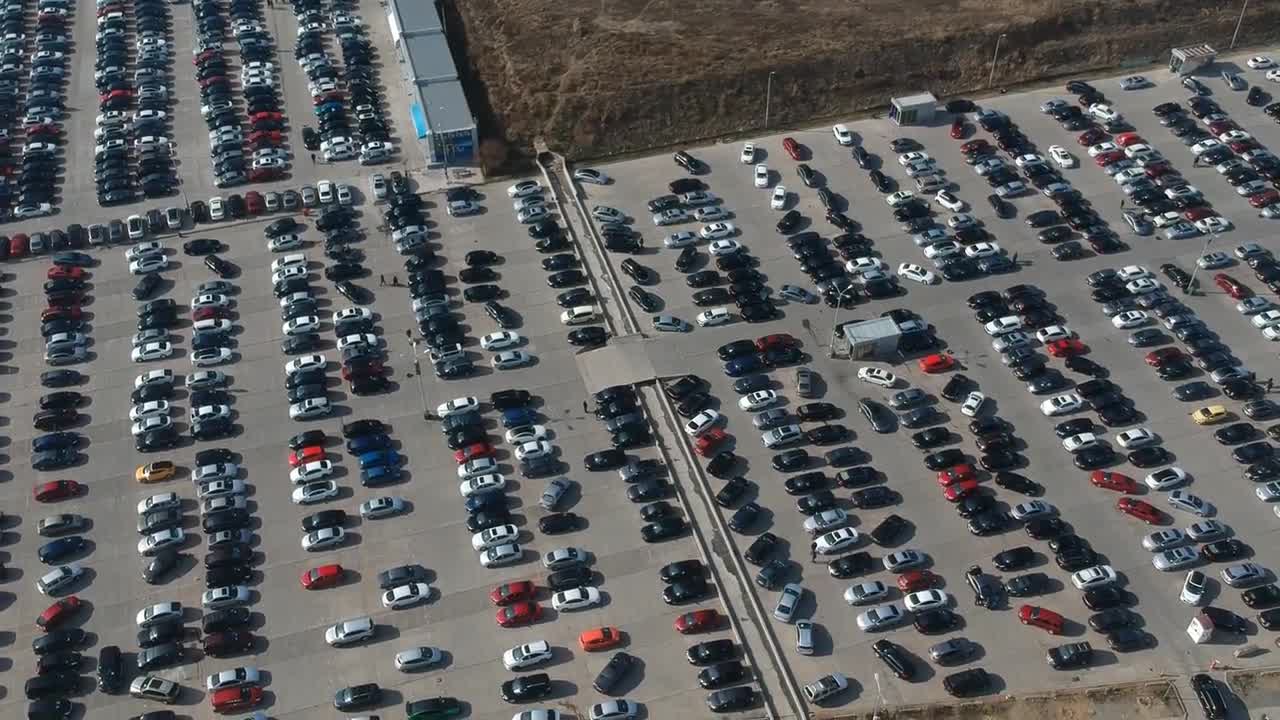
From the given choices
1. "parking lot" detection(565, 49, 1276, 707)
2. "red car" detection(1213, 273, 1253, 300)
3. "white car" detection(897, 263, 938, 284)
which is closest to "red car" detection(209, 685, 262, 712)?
"parking lot" detection(565, 49, 1276, 707)

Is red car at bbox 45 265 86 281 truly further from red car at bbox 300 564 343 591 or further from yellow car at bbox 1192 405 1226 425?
yellow car at bbox 1192 405 1226 425

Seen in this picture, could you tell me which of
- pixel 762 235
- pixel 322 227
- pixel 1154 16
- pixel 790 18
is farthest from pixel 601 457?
pixel 1154 16

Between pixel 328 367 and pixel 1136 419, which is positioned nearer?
pixel 1136 419

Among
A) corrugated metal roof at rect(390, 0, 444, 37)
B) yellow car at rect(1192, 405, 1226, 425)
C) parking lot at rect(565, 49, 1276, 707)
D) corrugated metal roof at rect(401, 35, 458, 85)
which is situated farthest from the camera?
corrugated metal roof at rect(390, 0, 444, 37)

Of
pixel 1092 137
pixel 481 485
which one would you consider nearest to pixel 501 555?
pixel 481 485

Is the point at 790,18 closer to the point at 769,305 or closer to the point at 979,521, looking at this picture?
the point at 769,305

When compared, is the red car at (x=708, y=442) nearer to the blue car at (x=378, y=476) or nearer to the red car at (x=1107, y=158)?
the blue car at (x=378, y=476)

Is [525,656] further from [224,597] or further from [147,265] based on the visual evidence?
[147,265]
